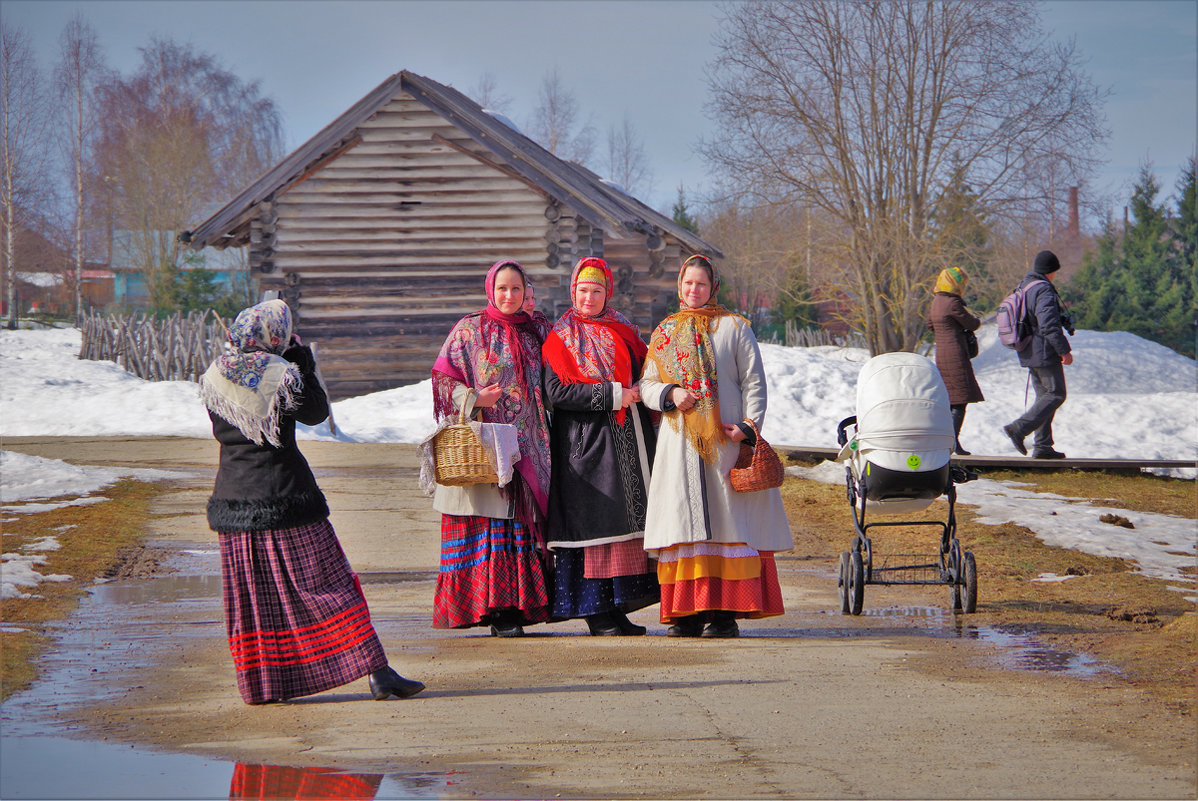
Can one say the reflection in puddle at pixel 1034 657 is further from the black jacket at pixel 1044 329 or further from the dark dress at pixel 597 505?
the black jacket at pixel 1044 329

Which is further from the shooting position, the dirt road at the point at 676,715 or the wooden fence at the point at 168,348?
the wooden fence at the point at 168,348

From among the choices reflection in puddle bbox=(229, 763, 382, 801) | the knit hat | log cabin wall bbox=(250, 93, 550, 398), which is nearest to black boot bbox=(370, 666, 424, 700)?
reflection in puddle bbox=(229, 763, 382, 801)

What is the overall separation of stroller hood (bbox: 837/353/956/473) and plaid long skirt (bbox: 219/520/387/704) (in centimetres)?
292

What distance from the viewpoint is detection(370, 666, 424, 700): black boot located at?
14.8ft

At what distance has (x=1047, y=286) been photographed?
1095 cm

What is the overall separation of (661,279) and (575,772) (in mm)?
15882

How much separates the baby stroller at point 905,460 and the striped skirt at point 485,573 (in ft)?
5.53

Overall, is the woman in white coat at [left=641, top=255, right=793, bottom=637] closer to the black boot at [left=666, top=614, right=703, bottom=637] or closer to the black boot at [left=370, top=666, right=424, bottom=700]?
the black boot at [left=666, top=614, right=703, bottom=637]

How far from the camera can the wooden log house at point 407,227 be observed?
17.7 m

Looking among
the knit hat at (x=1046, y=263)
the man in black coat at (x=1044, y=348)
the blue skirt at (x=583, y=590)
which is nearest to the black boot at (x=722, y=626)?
the blue skirt at (x=583, y=590)

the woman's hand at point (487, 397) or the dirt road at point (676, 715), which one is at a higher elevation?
the woman's hand at point (487, 397)

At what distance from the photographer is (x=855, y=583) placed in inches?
244

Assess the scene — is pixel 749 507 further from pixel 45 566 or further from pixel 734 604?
pixel 45 566

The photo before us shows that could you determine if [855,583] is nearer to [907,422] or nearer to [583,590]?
[907,422]
